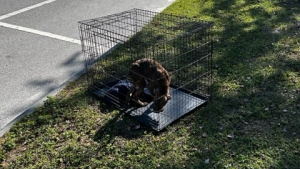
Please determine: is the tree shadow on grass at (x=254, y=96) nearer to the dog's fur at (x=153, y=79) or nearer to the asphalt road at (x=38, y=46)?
the dog's fur at (x=153, y=79)

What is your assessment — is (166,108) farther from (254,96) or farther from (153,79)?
(254,96)

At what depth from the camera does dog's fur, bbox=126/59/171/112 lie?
3.84 m

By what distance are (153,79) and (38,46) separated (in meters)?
3.44

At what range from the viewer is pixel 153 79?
151 inches

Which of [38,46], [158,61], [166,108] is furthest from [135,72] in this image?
[38,46]

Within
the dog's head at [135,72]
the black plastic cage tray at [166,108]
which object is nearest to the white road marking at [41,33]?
the black plastic cage tray at [166,108]

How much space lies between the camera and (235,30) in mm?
6586

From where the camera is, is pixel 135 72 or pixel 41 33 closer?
pixel 135 72

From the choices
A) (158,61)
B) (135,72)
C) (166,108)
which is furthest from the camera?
(158,61)

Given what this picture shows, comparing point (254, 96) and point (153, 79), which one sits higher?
point (153, 79)

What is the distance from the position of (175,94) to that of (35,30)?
419cm

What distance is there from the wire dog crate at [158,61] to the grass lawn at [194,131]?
13cm

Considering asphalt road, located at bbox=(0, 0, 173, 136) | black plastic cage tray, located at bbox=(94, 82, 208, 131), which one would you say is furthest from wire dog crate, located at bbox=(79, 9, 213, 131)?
asphalt road, located at bbox=(0, 0, 173, 136)

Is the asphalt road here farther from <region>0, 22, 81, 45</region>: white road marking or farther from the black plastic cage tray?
the black plastic cage tray
